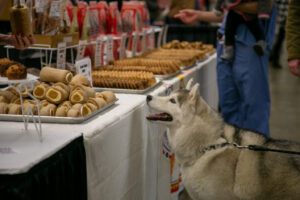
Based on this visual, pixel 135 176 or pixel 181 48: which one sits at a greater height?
pixel 181 48

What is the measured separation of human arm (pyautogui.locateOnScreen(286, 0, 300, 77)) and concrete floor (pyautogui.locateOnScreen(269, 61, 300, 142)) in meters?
2.79

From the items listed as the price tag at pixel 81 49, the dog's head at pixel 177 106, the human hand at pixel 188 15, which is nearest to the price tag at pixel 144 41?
the human hand at pixel 188 15

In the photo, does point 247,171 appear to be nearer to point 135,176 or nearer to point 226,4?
point 135,176

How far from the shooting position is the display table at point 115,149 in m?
1.41

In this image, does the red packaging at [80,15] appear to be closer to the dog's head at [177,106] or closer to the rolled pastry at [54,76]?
the rolled pastry at [54,76]

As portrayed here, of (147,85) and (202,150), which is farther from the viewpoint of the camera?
(147,85)

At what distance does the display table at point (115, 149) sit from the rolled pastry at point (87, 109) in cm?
5

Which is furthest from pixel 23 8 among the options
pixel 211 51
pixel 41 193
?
pixel 211 51

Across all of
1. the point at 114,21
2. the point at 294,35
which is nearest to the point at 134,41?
the point at 114,21

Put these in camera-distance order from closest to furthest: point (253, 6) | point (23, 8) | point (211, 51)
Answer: point (23, 8) < point (253, 6) < point (211, 51)

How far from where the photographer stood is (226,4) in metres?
3.21

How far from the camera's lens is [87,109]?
1833 mm

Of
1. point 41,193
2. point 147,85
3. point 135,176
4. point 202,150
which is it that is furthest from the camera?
point 147,85

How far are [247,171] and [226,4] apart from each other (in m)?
1.81
